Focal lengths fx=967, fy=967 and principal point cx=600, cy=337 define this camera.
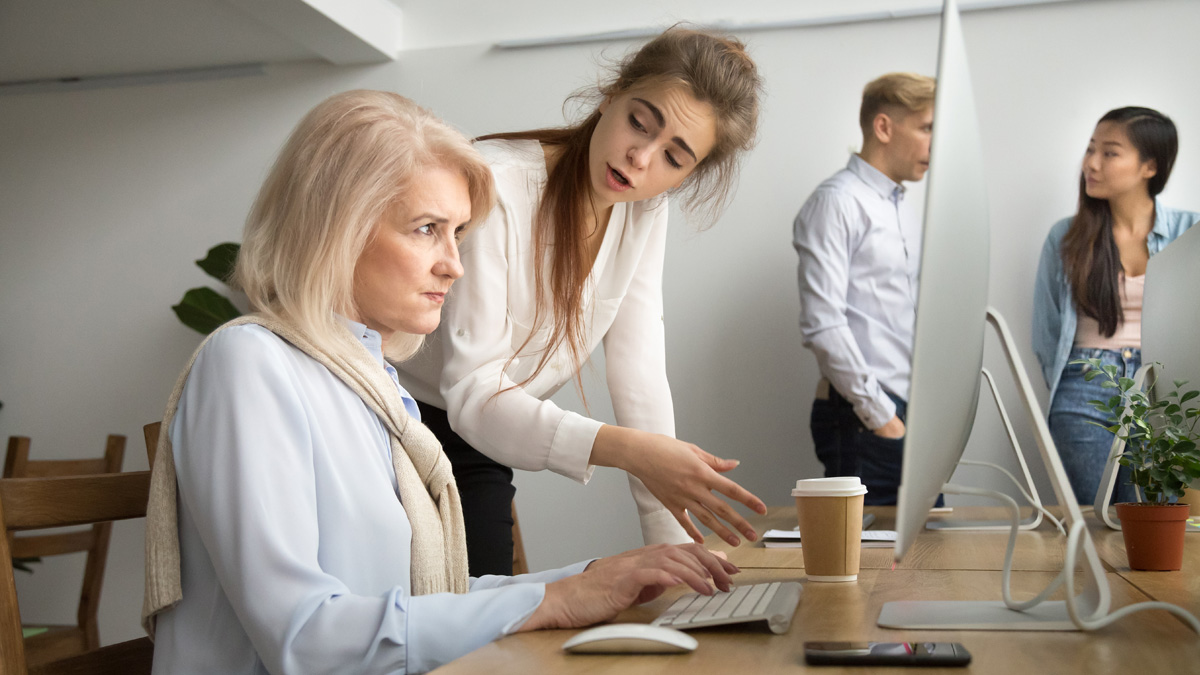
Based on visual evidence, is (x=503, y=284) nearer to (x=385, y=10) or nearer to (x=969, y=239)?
(x=969, y=239)

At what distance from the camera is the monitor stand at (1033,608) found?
2.52ft

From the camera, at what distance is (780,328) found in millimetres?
3436

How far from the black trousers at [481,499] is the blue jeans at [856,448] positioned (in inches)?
55.8

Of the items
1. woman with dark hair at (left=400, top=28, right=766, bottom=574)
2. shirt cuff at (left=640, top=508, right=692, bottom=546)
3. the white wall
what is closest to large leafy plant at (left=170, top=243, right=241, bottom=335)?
the white wall

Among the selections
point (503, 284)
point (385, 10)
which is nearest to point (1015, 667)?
point (503, 284)

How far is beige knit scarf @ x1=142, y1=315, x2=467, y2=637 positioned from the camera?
0.90 meters

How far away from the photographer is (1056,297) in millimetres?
3098

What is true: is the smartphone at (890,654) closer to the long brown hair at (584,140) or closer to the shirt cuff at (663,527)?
the shirt cuff at (663,527)

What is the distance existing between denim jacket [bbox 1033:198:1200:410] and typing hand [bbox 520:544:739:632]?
247cm

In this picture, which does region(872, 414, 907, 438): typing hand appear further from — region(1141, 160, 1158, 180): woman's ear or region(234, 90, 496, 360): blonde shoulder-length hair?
region(234, 90, 496, 360): blonde shoulder-length hair

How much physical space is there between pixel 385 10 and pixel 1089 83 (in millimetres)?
2524

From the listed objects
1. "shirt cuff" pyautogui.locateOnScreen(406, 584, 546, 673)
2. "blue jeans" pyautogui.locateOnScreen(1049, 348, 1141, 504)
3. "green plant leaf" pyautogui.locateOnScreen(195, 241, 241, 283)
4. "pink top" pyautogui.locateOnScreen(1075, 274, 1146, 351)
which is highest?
"green plant leaf" pyautogui.locateOnScreen(195, 241, 241, 283)

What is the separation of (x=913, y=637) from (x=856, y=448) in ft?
7.04

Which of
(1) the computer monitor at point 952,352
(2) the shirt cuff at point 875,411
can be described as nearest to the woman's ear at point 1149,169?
(2) the shirt cuff at point 875,411
